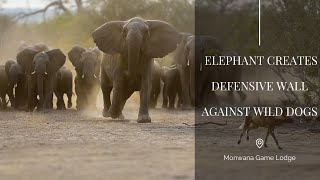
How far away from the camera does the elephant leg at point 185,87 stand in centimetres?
2038

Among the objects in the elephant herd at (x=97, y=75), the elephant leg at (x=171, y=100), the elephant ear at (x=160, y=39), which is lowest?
the elephant leg at (x=171, y=100)

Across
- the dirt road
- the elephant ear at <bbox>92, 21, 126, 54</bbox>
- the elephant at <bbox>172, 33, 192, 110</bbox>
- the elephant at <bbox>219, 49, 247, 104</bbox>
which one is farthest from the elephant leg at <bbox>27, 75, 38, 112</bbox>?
the dirt road

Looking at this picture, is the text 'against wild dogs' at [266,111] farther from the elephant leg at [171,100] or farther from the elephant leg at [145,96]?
the elephant leg at [171,100]

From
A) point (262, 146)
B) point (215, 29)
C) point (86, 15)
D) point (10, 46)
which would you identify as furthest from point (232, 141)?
point (10, 46)

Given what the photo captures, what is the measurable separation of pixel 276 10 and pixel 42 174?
8.25 meters

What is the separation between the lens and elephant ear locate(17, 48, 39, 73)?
20.8 metres

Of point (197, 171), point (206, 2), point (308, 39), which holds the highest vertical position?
point (206, 2)

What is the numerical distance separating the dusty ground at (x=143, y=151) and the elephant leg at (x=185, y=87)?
21.0 feet

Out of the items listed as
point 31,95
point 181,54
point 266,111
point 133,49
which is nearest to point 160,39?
point 133,49

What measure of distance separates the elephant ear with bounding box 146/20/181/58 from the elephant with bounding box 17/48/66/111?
16.1 feet

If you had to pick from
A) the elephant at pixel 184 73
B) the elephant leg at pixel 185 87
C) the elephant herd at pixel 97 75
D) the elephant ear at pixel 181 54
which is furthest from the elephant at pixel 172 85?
the elephant leg at pixel 185 87

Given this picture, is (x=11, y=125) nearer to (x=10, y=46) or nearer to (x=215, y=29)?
(x=215, y=29)

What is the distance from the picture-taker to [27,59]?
20.8 metres

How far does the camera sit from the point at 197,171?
8312mm
